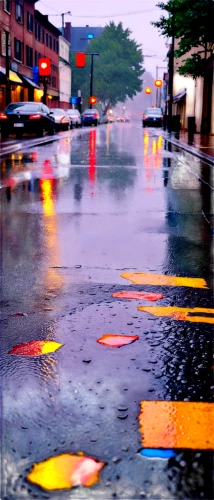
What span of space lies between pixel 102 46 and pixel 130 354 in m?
112

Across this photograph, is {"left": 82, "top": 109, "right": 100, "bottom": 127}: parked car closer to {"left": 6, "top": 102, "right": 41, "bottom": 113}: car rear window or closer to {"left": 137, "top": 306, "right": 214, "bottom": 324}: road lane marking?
{"left": 6, "top": 102, "right": 41, "bottom": 113}: car rear window

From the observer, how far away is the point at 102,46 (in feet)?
360

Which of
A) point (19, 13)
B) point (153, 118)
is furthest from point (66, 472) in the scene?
point (153, 118)

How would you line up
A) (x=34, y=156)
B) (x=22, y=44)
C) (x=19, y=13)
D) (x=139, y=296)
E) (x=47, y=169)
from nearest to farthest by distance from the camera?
1. (x=139, y=296)
2. (x=47, y=169)
3. (x=34, y=156)
4. (x=19, y=13)
5. (x=22, y=44)

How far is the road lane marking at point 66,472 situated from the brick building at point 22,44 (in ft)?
128

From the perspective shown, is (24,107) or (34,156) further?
(24,107)

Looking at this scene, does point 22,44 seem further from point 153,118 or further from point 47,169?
point 47,169

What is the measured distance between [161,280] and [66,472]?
112 inches

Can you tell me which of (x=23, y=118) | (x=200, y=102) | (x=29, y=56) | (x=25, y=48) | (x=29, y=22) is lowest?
(x=23, y=118)

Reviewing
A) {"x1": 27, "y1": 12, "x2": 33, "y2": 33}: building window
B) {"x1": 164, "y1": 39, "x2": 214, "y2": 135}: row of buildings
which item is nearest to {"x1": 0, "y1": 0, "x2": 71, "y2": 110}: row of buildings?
{"x1": 27, "y1": 12, "x2": 33, "y2": 33}: building window

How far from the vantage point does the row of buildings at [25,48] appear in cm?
4262

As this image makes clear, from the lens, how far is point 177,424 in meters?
2.59

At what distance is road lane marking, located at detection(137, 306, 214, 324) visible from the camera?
4012 mm

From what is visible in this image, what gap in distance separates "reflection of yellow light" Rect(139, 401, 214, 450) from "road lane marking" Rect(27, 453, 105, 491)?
0.84 ft
